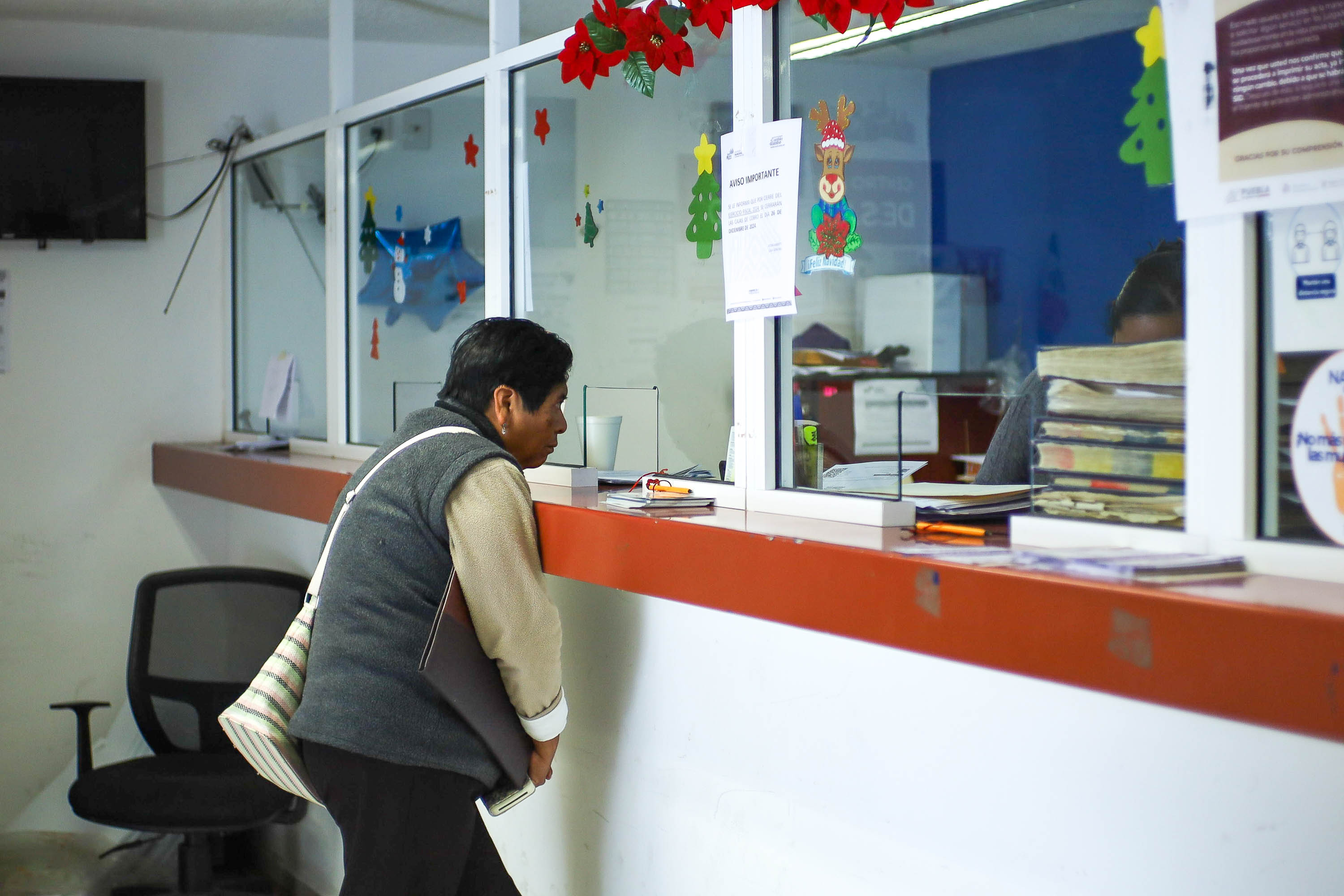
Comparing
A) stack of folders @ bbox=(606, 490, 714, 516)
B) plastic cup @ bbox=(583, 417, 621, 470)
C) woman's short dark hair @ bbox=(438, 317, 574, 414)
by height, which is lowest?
stack of folders @ bbox=(606, 490, 714, 516)

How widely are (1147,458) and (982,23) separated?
2553 millimetres

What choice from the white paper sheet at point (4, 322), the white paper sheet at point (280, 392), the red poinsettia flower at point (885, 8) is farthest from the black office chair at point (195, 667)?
the red poinsettia flower at point (885, 8)

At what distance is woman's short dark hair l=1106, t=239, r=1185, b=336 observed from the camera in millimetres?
1362

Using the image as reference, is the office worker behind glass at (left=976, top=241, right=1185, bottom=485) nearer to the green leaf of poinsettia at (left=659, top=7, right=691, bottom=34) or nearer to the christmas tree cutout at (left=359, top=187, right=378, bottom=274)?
the green leaf of poinsettia at (left=659, top=7, right=691, bottom=34)

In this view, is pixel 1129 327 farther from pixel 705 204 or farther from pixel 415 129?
pixel 415 129

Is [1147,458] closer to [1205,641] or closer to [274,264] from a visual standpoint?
[1205,641]

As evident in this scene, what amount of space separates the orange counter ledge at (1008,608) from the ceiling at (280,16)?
1.97m

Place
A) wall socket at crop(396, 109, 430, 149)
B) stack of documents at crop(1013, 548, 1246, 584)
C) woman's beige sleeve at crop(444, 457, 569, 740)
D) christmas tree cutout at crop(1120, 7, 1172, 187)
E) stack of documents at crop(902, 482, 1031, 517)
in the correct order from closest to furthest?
stack of documents at crop(1013, 548, 1246, 584) < christmas tree cutout at crop(1120, 7, 1172, 187) < stack of documents at crop(902, 482, 1031, 517) < woman's beige sleeve at crop(444, 457, 569, 740) < wall socket at crop(396, 109, 430, 149)

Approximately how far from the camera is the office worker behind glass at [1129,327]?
1.38 m

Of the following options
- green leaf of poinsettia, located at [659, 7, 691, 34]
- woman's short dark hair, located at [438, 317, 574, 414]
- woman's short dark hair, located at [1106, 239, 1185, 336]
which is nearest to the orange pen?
woman's short dark hair, located at [1106, 239, 1185, 336]

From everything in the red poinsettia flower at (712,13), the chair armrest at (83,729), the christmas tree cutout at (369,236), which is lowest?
the chair armrest at (83,729)

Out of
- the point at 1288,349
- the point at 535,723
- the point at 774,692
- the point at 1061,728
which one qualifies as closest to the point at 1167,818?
the point at 1061,728

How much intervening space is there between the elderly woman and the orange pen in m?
0.60

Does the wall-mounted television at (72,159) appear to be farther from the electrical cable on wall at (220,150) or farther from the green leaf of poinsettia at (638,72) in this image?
the green leaf of poinsettia at (638,72)
